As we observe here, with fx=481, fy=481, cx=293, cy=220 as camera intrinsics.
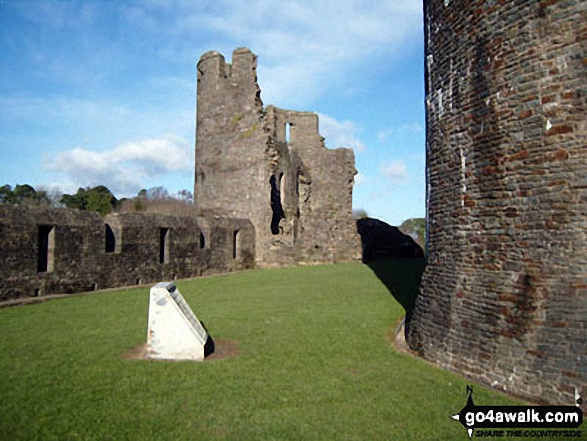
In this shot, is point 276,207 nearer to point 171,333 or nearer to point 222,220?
point 222,220

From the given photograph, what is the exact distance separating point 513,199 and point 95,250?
1078 cm

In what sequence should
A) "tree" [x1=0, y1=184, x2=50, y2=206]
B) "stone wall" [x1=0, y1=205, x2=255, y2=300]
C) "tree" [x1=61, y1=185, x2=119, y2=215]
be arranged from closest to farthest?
"stone wall" [x1=0, y1=205, x2=255, y2=300], "tree" [x1=0, y1=184, x2=50, y2=206], "tree" [x1=61, y1=185, x2=119, y2=215]

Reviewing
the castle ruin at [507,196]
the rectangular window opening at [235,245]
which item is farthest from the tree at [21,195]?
the castle ruin at [507,196]

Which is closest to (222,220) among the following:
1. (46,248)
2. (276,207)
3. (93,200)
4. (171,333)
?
(276,207)

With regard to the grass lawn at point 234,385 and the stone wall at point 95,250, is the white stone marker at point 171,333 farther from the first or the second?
the stone wall at point 95,250

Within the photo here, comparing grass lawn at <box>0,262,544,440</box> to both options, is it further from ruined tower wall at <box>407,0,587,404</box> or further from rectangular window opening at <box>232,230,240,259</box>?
rectangular window opening at <box>232,230,240,259</box>

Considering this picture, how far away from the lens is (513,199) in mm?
5227

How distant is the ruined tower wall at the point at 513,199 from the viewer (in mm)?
4699

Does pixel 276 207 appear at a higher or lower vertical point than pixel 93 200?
lower

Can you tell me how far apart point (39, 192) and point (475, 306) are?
79.1 ft

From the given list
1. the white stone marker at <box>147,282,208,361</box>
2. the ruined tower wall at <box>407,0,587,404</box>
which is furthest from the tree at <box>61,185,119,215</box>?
the ruined tower wall at <box>407,0,587,404</box>

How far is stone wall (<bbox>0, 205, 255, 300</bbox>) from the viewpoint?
10.7 m

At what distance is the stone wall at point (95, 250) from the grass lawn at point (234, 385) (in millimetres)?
2080

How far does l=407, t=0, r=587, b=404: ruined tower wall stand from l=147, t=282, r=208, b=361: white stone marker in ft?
9.94
